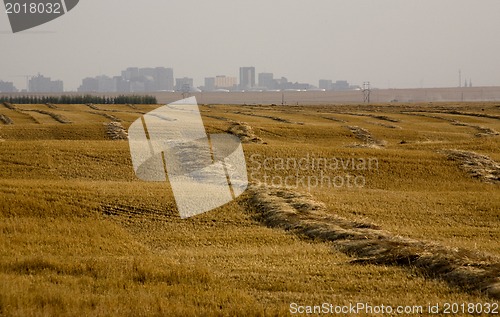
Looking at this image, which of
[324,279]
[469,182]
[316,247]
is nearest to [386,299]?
[324,279]

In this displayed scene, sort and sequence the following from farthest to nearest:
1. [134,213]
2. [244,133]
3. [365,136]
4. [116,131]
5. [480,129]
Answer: [480,129], [365,136], [116,131], [244,133], [134,213]

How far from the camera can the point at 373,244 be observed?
19.1 m

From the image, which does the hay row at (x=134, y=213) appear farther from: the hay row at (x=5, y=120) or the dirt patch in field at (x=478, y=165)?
the hay row at (x=5, y=120)


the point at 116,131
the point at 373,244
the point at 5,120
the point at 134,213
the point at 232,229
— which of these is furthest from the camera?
the point at 5,120

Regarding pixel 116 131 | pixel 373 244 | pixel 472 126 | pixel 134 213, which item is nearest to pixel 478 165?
pixel 134 213

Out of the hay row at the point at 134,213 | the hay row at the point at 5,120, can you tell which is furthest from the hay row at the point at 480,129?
the hay row at the point at 5,120

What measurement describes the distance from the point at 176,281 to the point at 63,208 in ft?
Answer: 39.9

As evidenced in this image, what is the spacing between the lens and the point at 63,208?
25547 mm

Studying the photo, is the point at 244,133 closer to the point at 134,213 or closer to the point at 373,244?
the point at 134,213

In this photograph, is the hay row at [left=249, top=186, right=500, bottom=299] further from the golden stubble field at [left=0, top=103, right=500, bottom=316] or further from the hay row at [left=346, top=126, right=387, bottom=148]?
the hay row at [left=346, top=126, right=387, bottom=148]

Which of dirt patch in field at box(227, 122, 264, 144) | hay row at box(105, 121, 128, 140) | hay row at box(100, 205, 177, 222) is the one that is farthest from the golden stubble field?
dirt patch in field at box(227, 122, 264, 144)

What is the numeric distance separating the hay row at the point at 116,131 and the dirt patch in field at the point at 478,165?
24488mm

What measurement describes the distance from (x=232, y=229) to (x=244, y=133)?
30736 millimetres

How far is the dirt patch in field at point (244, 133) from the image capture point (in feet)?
167
